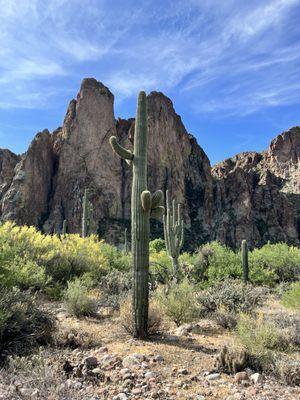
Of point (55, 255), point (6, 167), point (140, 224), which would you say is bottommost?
point (55, 255)

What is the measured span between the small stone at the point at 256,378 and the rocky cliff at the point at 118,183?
60614 mm

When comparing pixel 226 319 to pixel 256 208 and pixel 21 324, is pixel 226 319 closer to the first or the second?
pixel 21 324

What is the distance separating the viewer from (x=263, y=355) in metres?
5.62

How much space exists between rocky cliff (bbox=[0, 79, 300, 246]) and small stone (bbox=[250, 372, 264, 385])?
6061cm

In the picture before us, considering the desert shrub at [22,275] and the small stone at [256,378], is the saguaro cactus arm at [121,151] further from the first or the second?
the small stone at [256,378]

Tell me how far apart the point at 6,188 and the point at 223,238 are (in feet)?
131

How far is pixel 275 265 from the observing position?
750 inches

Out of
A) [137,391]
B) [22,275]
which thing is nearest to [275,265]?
[22,275]

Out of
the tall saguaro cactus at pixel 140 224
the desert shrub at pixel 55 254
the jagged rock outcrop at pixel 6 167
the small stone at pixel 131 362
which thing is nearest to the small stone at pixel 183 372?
the small stone at pixel 131 362

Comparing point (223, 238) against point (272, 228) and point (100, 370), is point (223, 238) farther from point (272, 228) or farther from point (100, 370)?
point (100, 370)

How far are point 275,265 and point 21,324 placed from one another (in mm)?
15039


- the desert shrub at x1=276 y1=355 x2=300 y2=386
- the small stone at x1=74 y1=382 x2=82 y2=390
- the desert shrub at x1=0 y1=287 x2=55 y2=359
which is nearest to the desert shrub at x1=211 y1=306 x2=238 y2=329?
the desert shrub at x1=276 y1=355 x2=300 y2=386

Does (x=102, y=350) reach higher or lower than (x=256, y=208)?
lower

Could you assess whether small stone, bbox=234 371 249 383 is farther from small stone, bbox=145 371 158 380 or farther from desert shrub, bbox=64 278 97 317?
desert shrub, bbox=64 278 97 317
